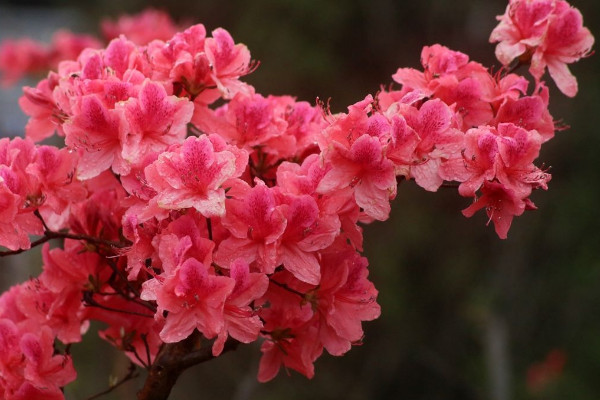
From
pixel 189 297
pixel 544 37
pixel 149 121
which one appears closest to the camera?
pixel 189 297

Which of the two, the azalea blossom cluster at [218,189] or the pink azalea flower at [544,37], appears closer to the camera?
the azalea blossom cluster at [218,189]

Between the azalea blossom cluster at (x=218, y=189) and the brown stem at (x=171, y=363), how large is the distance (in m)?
0.04

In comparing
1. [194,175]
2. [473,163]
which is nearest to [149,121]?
[194,175]

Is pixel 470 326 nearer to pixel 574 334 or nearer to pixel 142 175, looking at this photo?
pixel 574 334

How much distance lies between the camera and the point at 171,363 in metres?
1.11

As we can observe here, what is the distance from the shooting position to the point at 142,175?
3.44ft

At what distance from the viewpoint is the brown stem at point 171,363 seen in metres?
1.10

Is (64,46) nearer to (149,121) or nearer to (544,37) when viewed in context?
(149,121)

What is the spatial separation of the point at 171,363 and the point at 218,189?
296mm

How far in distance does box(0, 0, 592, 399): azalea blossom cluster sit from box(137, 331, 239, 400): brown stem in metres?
0.04

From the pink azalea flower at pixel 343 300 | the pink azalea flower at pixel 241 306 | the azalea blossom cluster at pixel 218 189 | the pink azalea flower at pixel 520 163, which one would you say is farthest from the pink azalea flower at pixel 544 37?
the pink azalea flower at pixel 241 306

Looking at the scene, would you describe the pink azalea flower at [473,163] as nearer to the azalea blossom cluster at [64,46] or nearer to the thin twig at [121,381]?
the thin twig at [121,381]

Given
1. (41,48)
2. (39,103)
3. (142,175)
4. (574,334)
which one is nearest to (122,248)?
(142,175)

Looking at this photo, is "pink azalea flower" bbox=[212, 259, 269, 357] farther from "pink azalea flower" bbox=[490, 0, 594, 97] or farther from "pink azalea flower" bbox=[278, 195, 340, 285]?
"pink azalea flower" bbox=[490, 0, 594, 97]
